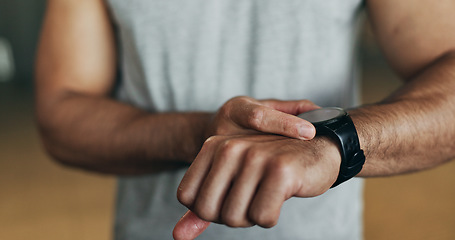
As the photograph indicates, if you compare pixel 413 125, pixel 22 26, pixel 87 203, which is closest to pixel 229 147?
pixel 413 125

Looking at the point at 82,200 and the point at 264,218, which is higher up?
the point at 264,218

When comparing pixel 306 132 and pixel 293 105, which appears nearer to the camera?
pixel 306 132

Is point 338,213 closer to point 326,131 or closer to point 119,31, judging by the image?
point 326,131

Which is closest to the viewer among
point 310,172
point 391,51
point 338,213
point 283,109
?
point 310,172

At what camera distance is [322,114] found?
0.64 m

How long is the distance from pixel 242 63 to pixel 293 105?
0.36 m

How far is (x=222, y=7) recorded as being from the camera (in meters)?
1.02

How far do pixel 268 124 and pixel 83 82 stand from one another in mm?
695

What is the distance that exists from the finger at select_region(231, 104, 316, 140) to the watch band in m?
0.03

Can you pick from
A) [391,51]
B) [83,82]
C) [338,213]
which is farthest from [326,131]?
[83,82]

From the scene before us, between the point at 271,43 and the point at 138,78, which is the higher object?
the point at 271,43

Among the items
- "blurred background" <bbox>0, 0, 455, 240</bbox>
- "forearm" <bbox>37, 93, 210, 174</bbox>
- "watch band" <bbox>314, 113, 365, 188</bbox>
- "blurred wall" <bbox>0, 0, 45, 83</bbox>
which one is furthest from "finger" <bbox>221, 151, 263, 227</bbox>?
"blurred wall" <bbox>0, 0, 45, 83</bbox>

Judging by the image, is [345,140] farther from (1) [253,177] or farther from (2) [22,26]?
(2) [22,26]

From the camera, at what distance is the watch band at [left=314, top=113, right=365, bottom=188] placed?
22.6 inches
